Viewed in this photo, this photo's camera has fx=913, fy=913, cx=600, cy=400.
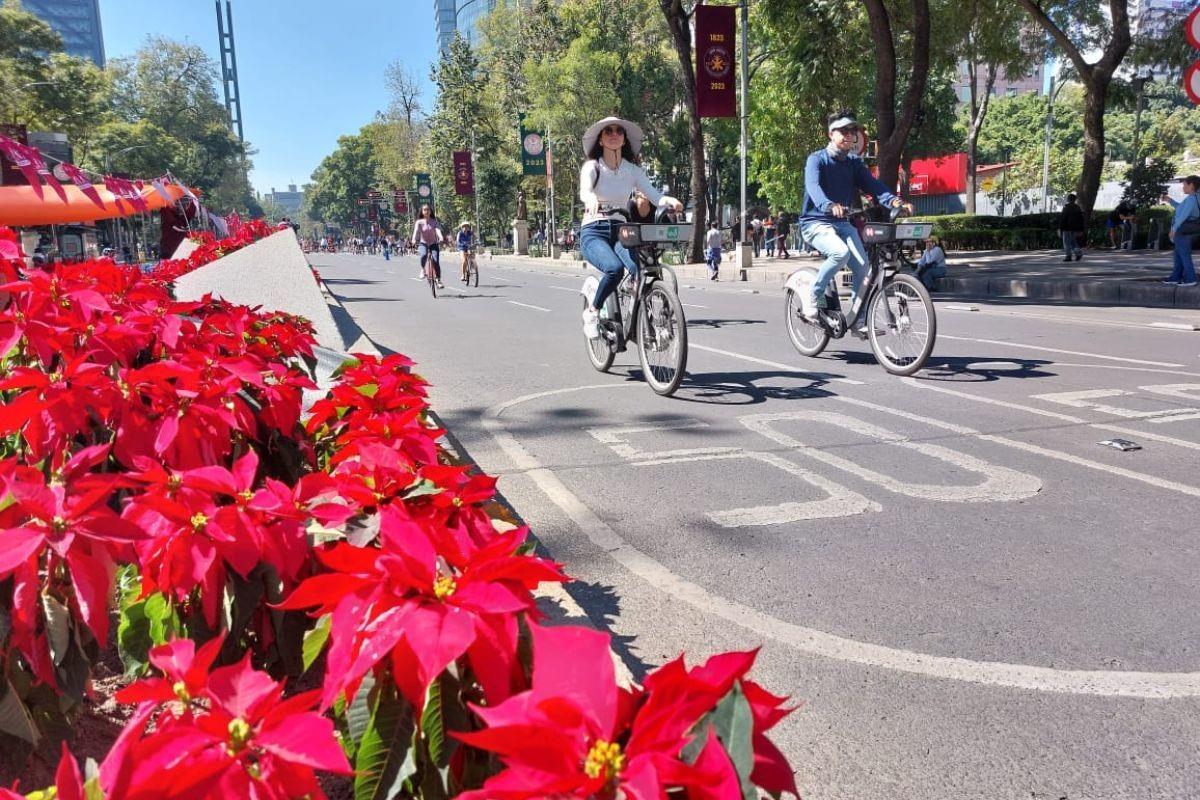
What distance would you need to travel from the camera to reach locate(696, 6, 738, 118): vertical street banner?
2303 cm

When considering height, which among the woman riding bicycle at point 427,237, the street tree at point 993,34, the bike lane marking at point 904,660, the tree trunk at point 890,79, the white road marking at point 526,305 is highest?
the street tree at point 993,34

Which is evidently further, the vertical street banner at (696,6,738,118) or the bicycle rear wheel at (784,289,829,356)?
the vertical street banner at (696,6,738,118)

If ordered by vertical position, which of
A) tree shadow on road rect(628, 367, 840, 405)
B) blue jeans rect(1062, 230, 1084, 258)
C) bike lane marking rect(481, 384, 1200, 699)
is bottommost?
bike lane marking rect(481, 384, 1200, 699)

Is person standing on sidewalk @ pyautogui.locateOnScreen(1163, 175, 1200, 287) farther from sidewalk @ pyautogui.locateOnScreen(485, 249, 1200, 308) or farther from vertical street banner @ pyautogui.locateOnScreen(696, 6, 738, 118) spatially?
vertical street banner @ pyautogui.locateOnScreen(696, 6, 738, 118)

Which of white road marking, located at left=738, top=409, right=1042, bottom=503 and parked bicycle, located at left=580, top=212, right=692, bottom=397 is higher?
parked bicycle, located at left=580, top=212, right=692, bottom=397

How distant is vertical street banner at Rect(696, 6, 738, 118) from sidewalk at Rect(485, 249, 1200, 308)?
14.2ft

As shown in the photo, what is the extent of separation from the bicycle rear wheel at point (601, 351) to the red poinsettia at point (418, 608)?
20.7 feet

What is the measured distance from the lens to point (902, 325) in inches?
287

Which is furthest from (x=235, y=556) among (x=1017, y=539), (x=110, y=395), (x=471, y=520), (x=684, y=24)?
(x=684, y=24)

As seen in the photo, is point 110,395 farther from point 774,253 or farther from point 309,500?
point 774,253

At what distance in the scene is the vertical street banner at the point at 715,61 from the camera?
23.0m

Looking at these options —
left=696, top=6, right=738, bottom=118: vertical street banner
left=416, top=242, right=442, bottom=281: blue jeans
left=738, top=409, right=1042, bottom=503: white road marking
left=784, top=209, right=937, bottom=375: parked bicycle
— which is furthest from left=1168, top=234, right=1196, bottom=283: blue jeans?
left=416, top=242, right=442, bottom=281: blue jeans

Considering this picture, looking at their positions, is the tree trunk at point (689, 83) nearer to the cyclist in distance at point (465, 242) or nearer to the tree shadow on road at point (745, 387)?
the cyclist in distance at point (465, 242)

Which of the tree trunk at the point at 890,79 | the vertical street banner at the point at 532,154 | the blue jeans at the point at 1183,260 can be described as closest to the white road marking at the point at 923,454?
the blue jeans at the point at 1183,260
